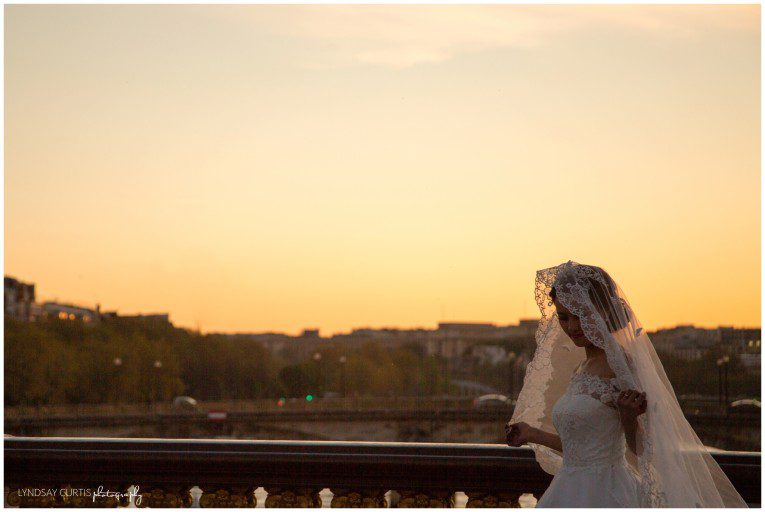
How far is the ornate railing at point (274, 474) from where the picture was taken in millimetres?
5574

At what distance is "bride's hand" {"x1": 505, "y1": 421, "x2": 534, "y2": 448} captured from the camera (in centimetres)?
455

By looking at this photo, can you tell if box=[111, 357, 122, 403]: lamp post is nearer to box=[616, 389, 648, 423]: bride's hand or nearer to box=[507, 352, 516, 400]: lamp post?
box=[507, 352, 516, 400]: lamp post

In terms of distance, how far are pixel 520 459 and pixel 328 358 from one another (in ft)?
335

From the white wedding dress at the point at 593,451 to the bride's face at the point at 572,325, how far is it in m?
0.13

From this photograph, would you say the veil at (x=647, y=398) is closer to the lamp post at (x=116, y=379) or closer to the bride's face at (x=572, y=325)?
the bride's face at (x=572, y=325)

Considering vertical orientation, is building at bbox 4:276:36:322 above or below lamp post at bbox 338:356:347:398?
above

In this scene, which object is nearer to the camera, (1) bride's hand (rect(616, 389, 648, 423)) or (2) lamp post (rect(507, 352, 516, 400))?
(1) bride's hand (rect(616, 389, 648, 423))

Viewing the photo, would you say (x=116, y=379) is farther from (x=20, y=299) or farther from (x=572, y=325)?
(x=572, y=325)

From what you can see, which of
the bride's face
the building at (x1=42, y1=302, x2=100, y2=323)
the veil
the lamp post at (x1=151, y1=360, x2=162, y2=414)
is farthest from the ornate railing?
the building at (x1=42, y1=302, x2=100, y2=323)

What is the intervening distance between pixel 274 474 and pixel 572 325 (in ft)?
5.99

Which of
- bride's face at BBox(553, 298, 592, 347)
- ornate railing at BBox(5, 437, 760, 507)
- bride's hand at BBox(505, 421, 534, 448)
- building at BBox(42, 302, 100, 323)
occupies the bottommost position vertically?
ornate railing at BBox(5, 437, 760, 507)

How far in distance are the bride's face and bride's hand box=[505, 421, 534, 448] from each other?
379 millimetres

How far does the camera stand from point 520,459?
18.4 feet

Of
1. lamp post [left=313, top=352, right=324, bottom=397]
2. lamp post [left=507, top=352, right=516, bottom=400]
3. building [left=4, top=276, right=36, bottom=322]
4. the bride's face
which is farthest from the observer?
lamp post [left=313, top=352, right=324, bottom=397]
